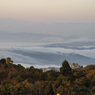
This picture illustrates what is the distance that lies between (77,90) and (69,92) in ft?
2.88

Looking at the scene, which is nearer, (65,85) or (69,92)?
(69,92)

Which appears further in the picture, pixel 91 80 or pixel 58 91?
pixel 91 80

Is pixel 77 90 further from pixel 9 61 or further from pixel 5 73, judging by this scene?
pixel 9 61

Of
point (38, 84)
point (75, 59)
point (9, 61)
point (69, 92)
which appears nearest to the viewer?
point (69, 92)

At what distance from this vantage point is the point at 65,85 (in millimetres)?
15039

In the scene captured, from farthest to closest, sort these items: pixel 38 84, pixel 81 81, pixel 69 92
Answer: pixel 81 81 < pixel 38 84 < pixel 69 92

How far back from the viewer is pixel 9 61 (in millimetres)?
34531

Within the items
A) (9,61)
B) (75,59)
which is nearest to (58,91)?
(9,61)

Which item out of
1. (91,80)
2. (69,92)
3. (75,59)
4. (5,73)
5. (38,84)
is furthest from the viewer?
(75,59)

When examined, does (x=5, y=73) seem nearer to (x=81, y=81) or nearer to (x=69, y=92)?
(x=81, y=81)

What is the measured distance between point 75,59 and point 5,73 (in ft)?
387

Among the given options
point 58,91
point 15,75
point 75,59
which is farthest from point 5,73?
point 75,59

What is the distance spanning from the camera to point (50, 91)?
14.0 metres

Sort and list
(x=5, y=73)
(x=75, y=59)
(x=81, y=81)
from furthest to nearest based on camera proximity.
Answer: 1. (x=75, y=59)
2. (x=5, y=73)
3. (x=81, y=81)
